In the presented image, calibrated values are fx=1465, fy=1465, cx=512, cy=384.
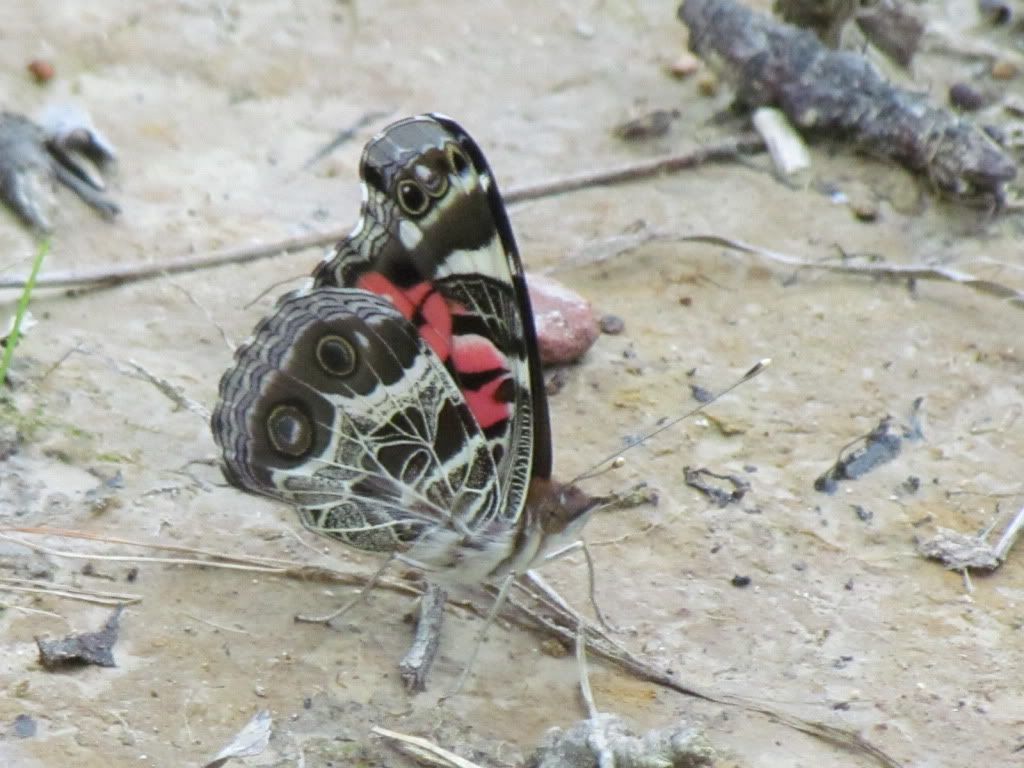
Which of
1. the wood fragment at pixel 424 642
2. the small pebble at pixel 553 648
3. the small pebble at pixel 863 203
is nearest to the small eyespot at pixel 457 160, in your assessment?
the wood fragment at pixel 424 642

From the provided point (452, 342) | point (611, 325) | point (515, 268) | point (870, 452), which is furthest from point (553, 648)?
point (611, 325)

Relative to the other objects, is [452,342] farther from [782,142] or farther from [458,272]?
[782,142]

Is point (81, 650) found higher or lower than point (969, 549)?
higher

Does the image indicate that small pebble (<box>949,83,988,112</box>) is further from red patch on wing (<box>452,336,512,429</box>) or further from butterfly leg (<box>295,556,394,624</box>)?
butterfly leg (<box>295,556,394,624</box>)

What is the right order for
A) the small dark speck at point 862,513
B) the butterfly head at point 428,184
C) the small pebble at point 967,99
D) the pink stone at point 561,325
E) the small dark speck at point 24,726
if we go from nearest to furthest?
the small dark speck at point 24,726
the butterfly head at point 428,184
the small dark speck at point 862,513
the pink stone at point 561,325
the small pebble at point 967,99

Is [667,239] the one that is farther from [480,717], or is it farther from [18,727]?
[18,727]

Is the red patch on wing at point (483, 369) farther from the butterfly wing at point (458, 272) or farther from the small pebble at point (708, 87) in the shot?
the small pebble at point (708, 87)

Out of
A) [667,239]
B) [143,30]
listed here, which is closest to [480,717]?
[667,239]
